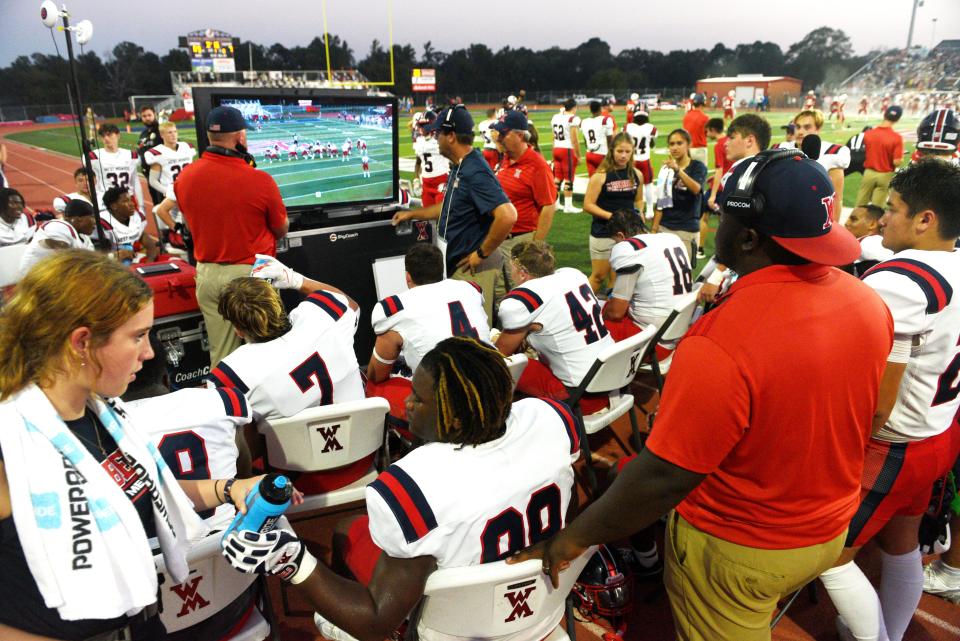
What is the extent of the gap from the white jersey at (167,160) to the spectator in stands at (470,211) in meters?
6.12

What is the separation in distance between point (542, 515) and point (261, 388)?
4.88ft

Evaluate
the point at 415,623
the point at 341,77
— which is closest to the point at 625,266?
the point at 415,623

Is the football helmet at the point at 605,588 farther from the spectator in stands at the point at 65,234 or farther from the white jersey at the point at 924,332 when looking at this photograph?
the spectator in stands at the point at 65,234

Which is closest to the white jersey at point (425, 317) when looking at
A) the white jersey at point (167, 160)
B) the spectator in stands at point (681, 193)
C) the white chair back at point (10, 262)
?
the spectator in stands at point (681, 193)

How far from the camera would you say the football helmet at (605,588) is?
107 inches

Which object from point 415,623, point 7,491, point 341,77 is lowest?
point 415,623

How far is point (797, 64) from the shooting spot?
83250 millimetres

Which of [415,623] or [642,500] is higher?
[642,500]

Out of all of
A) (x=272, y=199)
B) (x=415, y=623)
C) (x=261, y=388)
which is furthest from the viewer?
(x=272, y=199)

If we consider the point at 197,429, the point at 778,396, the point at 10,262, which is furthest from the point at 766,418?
the point at 10,262

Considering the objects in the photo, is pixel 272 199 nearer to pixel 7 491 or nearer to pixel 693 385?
pixel 7 491

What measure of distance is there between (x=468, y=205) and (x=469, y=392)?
2974 millimetres

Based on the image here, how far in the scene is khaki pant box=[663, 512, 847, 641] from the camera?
1.61 m

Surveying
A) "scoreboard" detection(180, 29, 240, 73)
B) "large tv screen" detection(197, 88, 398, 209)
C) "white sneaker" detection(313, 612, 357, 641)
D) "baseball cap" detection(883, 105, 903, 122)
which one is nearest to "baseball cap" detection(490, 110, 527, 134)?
"large tv screen" detection(197, 88, 398, 209)
